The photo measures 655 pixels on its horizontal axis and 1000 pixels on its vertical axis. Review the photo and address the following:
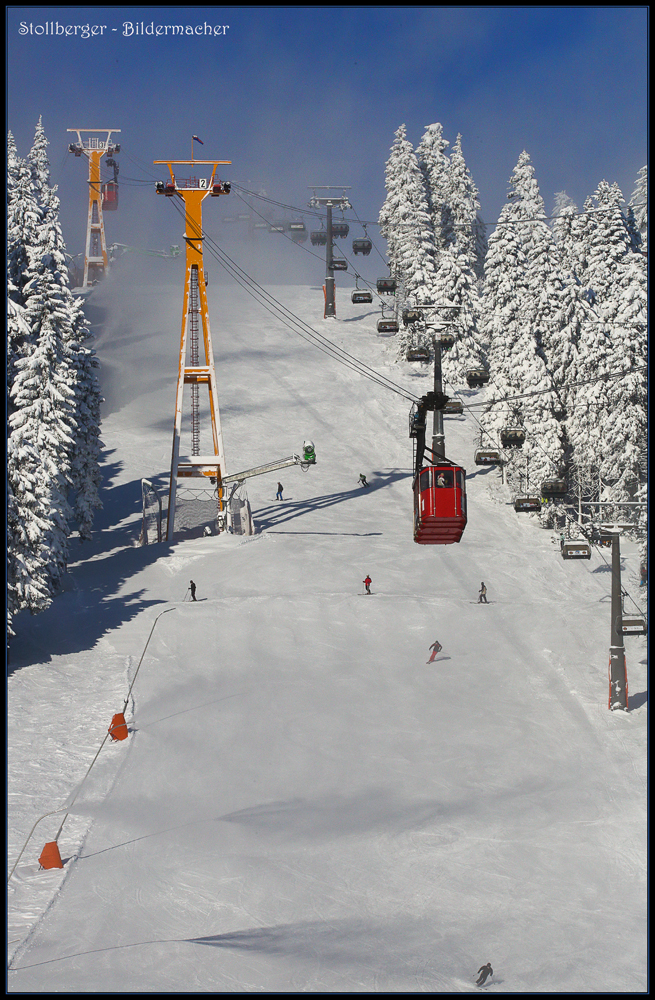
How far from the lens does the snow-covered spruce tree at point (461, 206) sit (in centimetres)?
6209

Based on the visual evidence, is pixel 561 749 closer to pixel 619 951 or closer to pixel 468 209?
pixel 619 951

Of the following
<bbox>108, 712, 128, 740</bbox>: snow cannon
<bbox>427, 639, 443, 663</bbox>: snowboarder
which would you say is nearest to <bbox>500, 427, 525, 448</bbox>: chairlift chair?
<bbox>427, 639, 443, 663</bbox>: snowboarder

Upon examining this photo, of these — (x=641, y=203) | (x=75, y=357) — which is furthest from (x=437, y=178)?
(x=75, y=357)

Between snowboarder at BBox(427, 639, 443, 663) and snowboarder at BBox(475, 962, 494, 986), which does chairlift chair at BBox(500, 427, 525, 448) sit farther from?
snowboarder at BBox(475, 962, 494, 986)

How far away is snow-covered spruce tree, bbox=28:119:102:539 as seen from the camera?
3750 cm

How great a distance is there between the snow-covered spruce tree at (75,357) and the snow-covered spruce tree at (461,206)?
28101 mm

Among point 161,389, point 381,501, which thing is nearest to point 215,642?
point 381,501

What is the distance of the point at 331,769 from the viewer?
23906 millimetres

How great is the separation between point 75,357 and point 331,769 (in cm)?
2397

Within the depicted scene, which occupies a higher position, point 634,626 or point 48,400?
point 48,400

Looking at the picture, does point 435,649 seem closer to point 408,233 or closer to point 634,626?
point 634,626

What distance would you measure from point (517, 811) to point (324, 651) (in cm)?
916

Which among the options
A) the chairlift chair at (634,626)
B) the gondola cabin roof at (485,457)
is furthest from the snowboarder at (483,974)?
the gondola cabin roof at (485,457)

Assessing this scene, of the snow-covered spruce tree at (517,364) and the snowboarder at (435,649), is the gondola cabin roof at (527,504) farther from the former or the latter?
the snow-covered spruce tree at (517,364)
